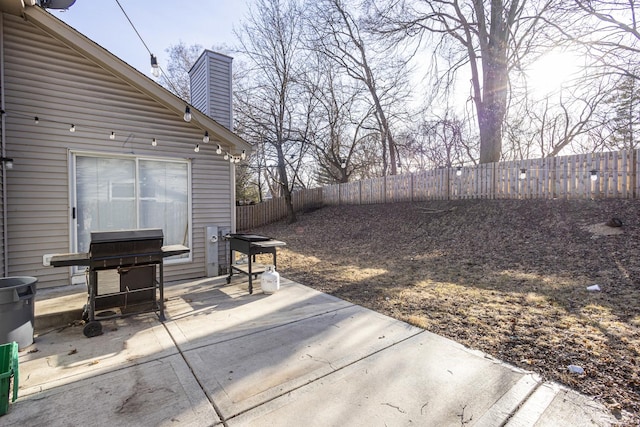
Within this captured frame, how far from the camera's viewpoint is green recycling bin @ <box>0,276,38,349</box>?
2.56 metres

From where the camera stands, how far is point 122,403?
6.47 feet

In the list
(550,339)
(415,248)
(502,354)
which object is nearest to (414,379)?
(502,354)

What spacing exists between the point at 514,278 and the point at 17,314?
6.46m

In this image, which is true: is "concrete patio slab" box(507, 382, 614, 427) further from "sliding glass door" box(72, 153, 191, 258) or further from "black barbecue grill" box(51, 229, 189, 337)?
"sliding glass door" box(72, 153, 191, 258)

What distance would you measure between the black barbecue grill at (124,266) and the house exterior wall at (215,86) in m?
4.42

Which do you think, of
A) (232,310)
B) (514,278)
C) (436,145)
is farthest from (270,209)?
(514,278)

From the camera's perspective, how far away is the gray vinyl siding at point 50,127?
397 centimetres

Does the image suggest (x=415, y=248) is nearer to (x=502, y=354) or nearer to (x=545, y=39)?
(x=502, y=354)

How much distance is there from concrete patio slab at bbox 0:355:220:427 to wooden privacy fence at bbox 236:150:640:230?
894 cm

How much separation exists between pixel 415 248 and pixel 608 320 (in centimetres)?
481

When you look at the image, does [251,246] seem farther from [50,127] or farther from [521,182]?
[521,182]

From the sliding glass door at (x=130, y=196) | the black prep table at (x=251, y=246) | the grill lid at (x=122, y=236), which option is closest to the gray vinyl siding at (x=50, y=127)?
the sliding glass door at (x=130, y=196)

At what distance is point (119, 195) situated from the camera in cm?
464

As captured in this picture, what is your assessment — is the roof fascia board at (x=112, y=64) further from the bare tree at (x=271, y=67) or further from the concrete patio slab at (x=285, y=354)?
the bare tree at (x=271, y=67)
